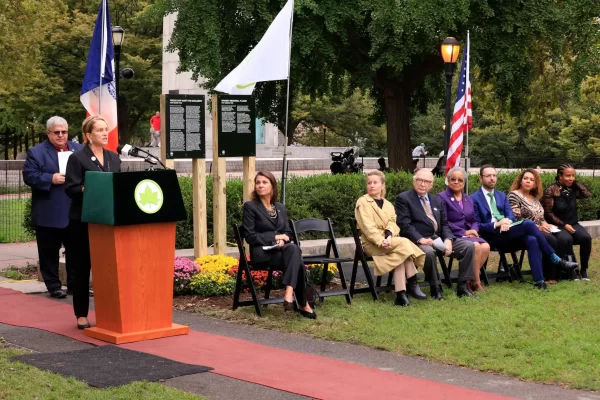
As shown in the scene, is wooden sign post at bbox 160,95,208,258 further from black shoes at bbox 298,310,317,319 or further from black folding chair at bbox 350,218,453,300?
black shoes at bbox 298,310,317,319

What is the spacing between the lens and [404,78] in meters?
25.0

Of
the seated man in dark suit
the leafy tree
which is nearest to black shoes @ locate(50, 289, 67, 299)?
the seated man in dark suit

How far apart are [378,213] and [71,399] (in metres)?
5.50

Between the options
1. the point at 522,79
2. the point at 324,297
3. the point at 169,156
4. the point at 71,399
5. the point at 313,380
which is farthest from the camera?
the point at 522,79

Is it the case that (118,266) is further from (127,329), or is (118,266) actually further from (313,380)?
(313,380)

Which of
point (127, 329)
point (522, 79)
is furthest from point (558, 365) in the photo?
point (522, 79)

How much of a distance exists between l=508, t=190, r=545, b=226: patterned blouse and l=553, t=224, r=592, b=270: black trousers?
13.8 inches

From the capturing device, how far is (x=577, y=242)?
13.6 m

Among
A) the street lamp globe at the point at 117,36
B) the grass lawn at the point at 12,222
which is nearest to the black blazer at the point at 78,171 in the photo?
the grass lawn at the point at 12,222

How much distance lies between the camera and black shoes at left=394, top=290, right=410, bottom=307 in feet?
35.9

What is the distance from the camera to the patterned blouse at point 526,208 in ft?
43.0

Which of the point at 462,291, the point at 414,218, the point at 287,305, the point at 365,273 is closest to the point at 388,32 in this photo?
the point at 414,218

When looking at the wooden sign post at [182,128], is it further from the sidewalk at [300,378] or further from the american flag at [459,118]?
the american flag at [459,118]

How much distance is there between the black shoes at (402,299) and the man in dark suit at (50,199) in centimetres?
373
